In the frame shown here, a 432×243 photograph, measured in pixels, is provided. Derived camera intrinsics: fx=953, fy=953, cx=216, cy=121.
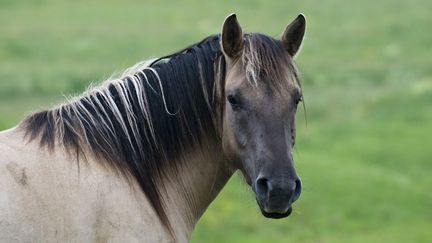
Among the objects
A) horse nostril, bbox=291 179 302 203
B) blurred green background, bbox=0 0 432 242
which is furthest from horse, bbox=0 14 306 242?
blurred green background, bbox=0 0 432 242

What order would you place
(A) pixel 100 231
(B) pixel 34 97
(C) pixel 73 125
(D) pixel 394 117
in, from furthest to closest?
(B) pixel 34 97 < (D) pixel 394 117 < (C) pixel 73 125 < (A) pixel 100 231

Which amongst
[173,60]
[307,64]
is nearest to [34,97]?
[307,64]

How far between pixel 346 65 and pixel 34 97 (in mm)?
13174

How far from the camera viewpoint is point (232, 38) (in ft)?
23.0

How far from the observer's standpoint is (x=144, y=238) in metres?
6.57

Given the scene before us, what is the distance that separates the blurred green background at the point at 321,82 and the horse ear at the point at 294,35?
29.5 inches

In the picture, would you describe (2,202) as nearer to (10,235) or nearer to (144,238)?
(10,235)

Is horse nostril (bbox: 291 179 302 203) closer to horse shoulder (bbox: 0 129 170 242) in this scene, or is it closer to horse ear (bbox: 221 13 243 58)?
horse shoulder (bbox: 0 129 170 242)

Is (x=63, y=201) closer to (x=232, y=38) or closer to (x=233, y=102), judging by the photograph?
(x=233, y=102)

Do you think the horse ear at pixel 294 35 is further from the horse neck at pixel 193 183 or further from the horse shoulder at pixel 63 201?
the horse shoulder at pixel 63 201

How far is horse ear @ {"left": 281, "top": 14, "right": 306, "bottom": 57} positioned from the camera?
716cm

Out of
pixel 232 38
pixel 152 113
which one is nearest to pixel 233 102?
pixel 232 38

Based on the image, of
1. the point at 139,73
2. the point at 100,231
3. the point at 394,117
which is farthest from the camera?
the point at 394,117

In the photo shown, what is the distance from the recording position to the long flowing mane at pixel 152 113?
6.77m
